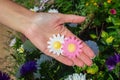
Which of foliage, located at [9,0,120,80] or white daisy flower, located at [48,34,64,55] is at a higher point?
white daisy flower, located at [48,34,64,55]

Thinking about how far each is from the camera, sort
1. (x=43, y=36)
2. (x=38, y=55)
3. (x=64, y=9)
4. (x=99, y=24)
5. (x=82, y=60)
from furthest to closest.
Answer: 1. (x=64, y=9)
2. (x=99, y=24)
3. (x=38, y=55)
4. (x=43, y=36)
5. (x=82, y=60)

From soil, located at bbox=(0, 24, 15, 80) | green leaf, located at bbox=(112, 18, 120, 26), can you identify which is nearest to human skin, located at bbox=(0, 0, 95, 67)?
green leaf, located at bbox=(112, 18, 120, 26)

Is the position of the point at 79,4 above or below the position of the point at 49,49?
below

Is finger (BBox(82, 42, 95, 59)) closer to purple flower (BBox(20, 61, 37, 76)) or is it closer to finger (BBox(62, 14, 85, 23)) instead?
finger (BBox(62, 14, 85, 23))

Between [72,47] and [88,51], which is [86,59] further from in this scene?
[72,47]

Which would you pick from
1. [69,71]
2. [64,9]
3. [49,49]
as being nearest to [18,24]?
[49,49]

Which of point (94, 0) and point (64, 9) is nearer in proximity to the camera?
point (94, 0)

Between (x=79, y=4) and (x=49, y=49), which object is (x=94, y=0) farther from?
(x=49, y=49)

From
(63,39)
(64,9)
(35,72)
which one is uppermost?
(63,39)
